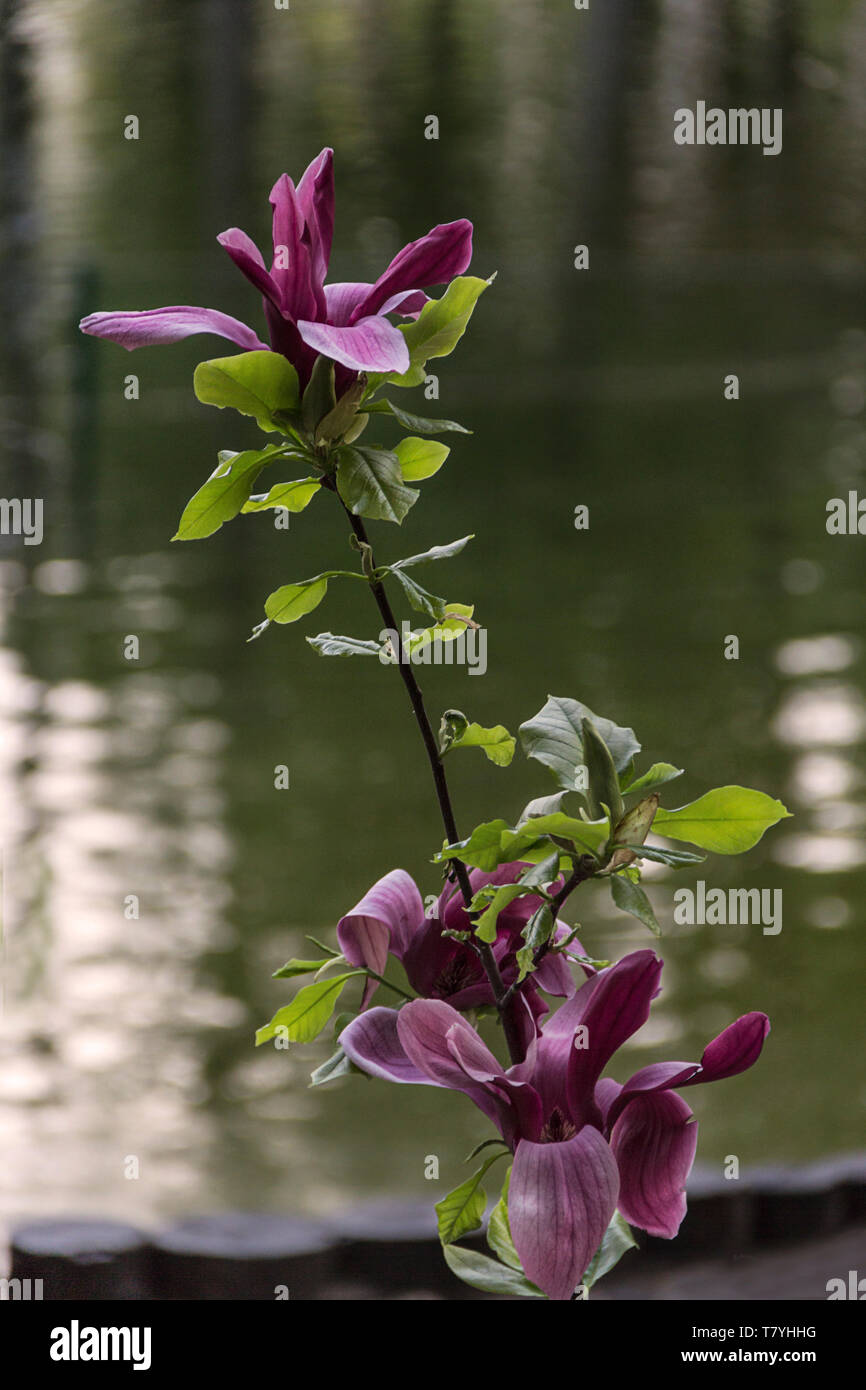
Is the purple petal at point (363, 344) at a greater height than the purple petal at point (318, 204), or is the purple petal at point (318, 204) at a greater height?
the purple petal at point (318, 204)

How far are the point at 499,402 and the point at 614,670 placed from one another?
4.58 ft

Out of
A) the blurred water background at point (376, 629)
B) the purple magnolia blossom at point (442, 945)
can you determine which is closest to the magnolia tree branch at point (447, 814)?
the purple magnolia blossom at point (442, 945)

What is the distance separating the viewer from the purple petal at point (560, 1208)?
0.35 metres

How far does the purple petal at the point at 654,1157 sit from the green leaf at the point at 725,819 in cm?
7

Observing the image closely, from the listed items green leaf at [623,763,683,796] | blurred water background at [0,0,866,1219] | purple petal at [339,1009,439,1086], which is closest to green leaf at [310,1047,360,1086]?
purple petal at [339,1009,439,1086]

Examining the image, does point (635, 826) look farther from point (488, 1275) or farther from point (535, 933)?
point (488, 1275)

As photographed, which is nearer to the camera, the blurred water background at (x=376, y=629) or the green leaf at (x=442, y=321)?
the green leaf at (x=442, y=321)

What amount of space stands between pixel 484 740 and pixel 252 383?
125 millimetres

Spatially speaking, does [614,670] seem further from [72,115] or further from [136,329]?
[72,115]

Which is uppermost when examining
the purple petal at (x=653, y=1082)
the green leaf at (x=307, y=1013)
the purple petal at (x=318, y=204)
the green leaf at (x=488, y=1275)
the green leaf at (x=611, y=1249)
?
the purple petal at (x=318, y=204)

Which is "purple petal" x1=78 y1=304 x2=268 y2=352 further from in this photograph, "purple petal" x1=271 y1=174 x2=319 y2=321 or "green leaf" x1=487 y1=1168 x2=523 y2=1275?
"green leaf" x1=487 y1=1168 x2=523 y2=1275

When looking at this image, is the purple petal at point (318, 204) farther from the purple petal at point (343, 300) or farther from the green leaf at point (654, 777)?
the green leaf at point (654, 777)

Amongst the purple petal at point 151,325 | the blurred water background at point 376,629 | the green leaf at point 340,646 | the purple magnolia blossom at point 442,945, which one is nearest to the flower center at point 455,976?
the purple magnolia blossom at point 442,945
